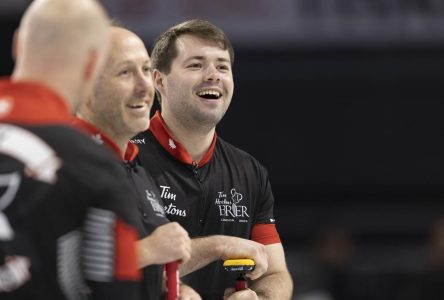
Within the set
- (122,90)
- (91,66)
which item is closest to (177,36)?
(122,90)

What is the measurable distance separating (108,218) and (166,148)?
2.12m

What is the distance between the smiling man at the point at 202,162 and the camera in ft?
15.0

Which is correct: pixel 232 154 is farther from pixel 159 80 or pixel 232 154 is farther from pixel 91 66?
pixel 91 66

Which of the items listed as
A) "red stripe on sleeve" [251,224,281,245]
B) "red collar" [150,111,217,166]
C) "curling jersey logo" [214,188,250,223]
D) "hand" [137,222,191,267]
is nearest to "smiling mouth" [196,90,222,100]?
"red collar" [150,111,217,166]

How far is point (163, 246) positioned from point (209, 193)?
125cm

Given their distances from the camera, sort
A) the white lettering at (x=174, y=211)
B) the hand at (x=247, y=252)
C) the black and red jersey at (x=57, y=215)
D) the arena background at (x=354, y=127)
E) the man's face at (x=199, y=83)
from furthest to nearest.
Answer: the arena background at (x=354, y=127) < the man's face at (x=199, y=83) < the white lettering at (x=174, y=211) < the hand at (x=247, y=252) < the black and red jersey at (x=57, y=215)

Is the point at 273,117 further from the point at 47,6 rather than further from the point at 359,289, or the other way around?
the point at 47,6

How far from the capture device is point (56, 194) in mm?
2514

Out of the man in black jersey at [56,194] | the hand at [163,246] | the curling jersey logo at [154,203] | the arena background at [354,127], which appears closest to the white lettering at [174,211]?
the curling jersey logo at [154,203]

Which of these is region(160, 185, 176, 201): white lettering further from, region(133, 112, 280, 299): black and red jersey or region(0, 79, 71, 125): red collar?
region(0, 79, 71, 125): red collar

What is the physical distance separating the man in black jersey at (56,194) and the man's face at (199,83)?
1.96 meters

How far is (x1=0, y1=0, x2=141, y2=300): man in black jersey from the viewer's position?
2.52 metres

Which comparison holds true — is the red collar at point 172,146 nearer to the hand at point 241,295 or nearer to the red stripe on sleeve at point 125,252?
the hand at point 241,295

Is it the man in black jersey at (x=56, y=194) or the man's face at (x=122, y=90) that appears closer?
the man in black jersey at (x=56, y=194)
